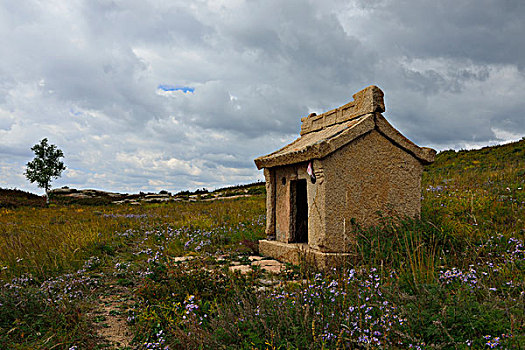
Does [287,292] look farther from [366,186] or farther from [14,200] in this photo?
[14,200]

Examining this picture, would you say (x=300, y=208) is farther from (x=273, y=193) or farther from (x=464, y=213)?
(x=464, y=213)

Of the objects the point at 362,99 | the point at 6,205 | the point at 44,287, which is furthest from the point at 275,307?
the point at 6,205

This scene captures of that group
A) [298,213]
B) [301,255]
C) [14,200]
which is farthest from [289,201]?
[14,200]

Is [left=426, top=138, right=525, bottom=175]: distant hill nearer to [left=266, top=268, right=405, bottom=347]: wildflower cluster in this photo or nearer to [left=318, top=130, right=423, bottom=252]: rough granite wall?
[left=318, top=130, right=423, bottom=252]: rough granite wall

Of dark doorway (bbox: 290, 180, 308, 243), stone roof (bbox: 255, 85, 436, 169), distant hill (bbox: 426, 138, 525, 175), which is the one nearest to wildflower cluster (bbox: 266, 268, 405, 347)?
stone roof (bbox: 255, 85, 436, 169)

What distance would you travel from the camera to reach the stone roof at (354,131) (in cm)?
553

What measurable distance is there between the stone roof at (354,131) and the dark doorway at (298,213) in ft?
2.16

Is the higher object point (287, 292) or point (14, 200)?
point (14, 200)

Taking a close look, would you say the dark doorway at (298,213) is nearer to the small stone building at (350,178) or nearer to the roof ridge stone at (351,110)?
the small stone building at (350,178)

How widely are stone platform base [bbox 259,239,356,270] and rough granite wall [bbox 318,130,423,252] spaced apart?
0.48ft

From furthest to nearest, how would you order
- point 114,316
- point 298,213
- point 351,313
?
point 298,213, point 114,316, point 351,313

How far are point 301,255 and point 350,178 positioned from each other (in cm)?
144

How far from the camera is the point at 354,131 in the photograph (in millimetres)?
5668

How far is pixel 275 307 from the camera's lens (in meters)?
3.38
